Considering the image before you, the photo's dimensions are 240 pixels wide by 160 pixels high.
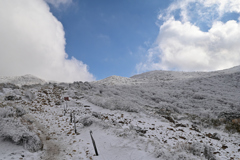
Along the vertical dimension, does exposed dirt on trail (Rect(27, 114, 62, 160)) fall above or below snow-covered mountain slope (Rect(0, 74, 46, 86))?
below

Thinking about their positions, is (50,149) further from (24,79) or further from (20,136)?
(24,79)

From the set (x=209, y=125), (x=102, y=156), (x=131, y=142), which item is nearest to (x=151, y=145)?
(x=131, y=142)

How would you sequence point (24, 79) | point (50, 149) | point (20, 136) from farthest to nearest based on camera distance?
point (24, 79) → point (50, 149) → point (20, 136)

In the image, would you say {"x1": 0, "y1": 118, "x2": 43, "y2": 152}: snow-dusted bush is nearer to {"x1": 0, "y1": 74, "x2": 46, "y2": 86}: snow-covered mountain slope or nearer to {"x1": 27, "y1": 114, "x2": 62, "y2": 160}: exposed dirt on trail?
{"x1": 27, "y1": 114, "x2": 62, "y2": 160}: exposed dirt on trail

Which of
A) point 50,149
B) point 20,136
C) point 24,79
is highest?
point 24,79

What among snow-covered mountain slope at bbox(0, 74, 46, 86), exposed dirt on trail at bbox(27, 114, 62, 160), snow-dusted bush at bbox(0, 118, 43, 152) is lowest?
exposed dirt on trail at bbox(27, 114, 62, 160)

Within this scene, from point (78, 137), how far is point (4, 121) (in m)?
4.97

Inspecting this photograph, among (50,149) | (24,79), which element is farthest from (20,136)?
(24,79)

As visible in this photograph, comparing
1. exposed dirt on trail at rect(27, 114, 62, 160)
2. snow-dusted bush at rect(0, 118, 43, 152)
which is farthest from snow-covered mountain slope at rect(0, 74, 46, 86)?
snow-dusted bush at rect(0, 118, 43, 152)

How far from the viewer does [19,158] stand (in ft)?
24.0

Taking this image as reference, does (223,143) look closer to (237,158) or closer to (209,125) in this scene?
(237,158)

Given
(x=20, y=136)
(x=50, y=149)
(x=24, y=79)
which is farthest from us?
(x=24, y=79)

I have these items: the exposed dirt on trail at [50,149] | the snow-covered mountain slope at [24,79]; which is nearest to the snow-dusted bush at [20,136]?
the exposed dirt on trail at [50,149]

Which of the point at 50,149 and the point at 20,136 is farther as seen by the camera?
the point at 50,149
